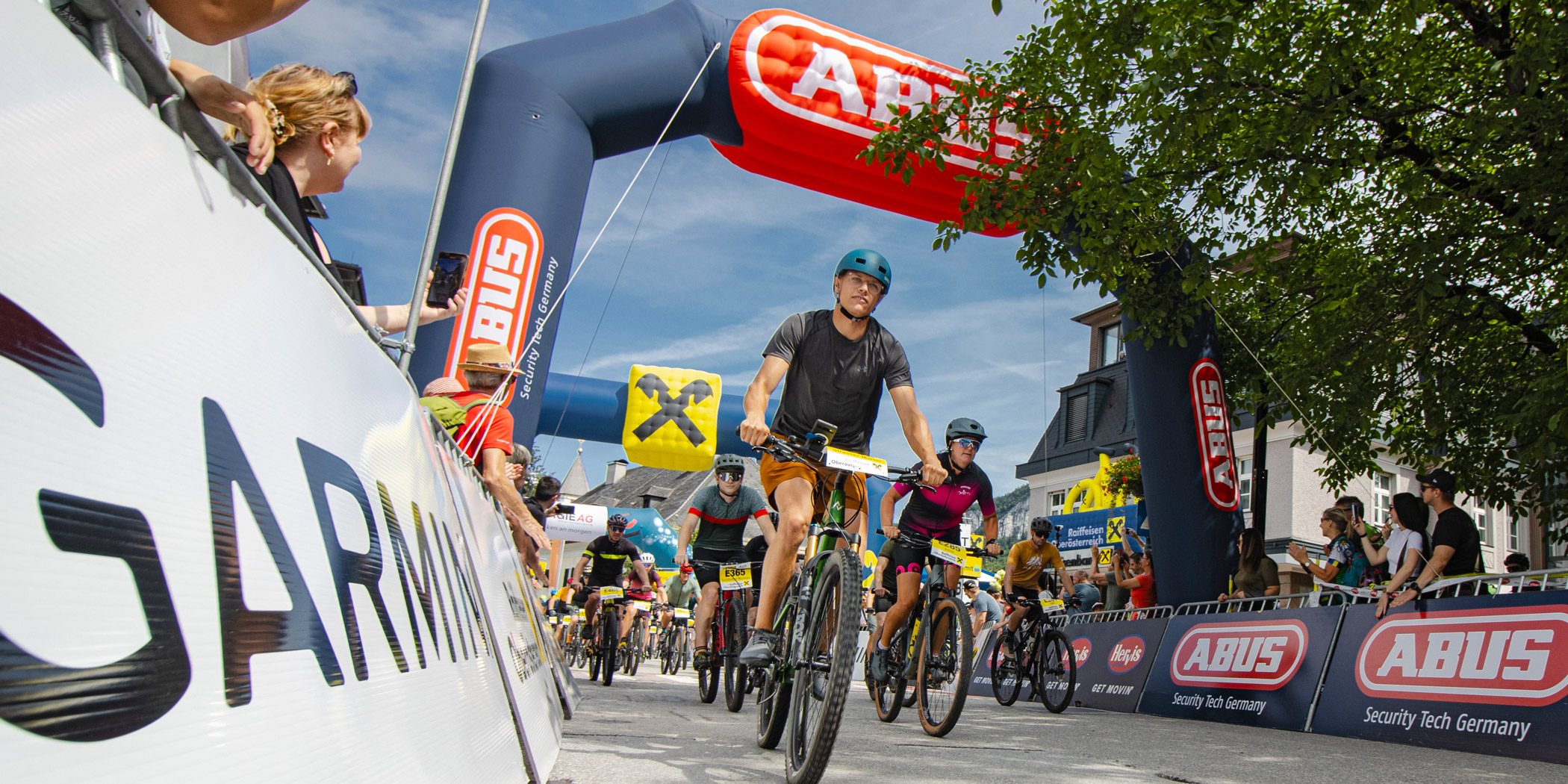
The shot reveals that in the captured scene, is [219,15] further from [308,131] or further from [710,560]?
[710,560]

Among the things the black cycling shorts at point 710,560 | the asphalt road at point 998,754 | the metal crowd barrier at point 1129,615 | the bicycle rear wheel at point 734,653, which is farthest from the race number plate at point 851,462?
the metal crowd barrier at point 1129,615

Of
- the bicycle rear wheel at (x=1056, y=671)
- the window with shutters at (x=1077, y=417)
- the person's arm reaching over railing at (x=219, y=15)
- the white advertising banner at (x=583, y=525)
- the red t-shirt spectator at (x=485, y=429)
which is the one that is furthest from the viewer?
the window with shutters at (x=1077, y=417)

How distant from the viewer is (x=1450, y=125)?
10172mm

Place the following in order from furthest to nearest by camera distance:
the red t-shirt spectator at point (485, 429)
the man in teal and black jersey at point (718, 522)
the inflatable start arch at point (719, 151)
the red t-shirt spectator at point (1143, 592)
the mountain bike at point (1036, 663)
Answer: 1. the red t-shirt spectator at point (1143, 592)
2. the inflatable start arch at point (719, 151)
3. the mountain bike at point (1036, 663)
4. the man in teal and black jersey at point (718, 522)
5. the red t-shirt spectator at point (485, 429)

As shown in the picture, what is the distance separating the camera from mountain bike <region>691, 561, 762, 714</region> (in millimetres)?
7102

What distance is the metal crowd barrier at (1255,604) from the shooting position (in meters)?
8.16

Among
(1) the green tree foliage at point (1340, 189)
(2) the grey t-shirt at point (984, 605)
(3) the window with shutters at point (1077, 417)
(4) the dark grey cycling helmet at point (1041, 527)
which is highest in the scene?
(3) the window with shutters at point (1077, 417)

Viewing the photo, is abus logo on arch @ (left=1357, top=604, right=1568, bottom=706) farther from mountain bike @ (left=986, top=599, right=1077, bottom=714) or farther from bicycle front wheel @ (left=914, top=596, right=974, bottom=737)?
bicycle front wheel @ (left=914, top=596, right=974, bottom=737)

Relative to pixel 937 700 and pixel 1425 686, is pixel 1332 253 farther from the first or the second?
pixel 937 700

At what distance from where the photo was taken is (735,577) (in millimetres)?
7426

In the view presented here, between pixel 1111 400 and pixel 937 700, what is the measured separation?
1391 inches

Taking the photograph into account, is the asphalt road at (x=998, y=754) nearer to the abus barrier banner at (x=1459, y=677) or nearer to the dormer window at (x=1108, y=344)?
the abus barrier banner at (x=1459, y=677)

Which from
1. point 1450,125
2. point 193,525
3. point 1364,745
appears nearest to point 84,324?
point 193,525

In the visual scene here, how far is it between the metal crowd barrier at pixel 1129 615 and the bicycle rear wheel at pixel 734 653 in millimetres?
4972
